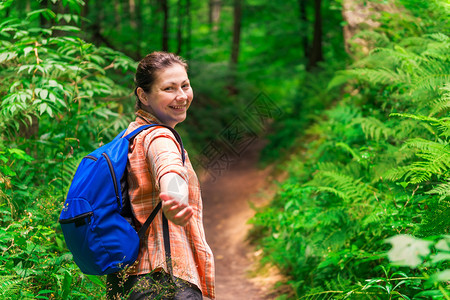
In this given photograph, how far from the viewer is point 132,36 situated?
11398mm

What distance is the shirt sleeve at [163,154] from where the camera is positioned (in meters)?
1.71

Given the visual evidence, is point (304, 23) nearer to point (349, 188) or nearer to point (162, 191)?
point (349, 188)

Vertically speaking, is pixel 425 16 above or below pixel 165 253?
above

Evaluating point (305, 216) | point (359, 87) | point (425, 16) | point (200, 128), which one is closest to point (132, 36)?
point (200, 128)

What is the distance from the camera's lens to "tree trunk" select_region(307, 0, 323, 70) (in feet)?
36.3

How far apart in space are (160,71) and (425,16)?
5.29m

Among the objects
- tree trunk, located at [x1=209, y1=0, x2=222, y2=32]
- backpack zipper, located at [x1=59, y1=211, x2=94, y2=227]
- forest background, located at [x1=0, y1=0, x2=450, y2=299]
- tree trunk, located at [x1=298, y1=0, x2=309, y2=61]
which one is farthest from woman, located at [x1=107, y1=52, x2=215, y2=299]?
tree trunk, located at [x1=209, y1=0, x2=222, y2=32]

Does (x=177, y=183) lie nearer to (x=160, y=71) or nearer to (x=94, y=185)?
(x=94, y=185)

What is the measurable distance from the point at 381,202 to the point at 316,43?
8.67 meters

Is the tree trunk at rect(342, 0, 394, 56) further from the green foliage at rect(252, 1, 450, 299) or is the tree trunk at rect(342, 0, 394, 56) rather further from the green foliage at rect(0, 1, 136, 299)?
the green foliage at rect(0, 1, 136, 299)

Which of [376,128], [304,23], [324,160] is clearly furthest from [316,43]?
[376,128]

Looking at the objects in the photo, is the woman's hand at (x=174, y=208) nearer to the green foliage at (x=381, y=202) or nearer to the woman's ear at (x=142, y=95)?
the woman's ear at (x=142, y=95)

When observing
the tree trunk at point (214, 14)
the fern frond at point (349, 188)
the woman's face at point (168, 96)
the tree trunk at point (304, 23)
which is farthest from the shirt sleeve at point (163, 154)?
the tree trunk at point (214, 14)

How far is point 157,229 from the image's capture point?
200 centimetres
